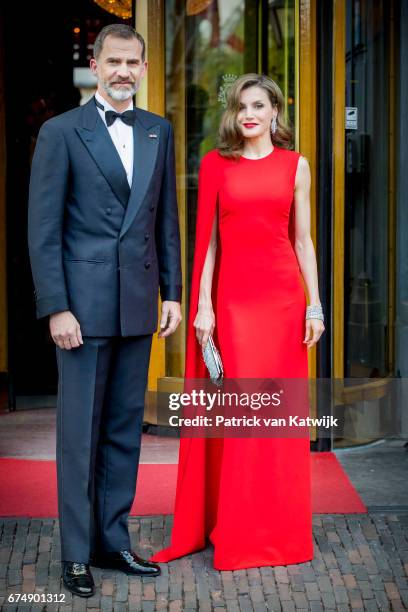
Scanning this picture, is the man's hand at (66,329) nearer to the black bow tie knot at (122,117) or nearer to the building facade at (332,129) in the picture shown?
the black bow tie knot at (122,117)

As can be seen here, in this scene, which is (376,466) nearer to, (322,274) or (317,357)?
(317,357)

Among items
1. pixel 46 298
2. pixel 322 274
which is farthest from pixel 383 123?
pixel 46 298

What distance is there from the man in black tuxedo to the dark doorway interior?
2.85 metres

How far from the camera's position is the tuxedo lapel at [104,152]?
3.87 metres

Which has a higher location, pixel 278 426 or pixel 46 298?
pixel 46 298

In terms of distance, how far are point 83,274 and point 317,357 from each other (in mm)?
2415

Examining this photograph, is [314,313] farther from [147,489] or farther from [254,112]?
[147,489]

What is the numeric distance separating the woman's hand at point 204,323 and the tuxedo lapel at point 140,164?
1.87 feet

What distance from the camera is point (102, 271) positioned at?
3912 mm

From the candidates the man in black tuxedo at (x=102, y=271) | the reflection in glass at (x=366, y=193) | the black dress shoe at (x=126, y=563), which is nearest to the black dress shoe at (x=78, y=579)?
the man in black tuxedo at (x=102, y=271)

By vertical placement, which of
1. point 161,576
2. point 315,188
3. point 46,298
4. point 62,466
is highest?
point 315,188

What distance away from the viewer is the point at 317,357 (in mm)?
5996

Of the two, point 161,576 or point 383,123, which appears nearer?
point 161,576

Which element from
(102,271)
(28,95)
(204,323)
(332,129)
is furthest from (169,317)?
(28,95)
